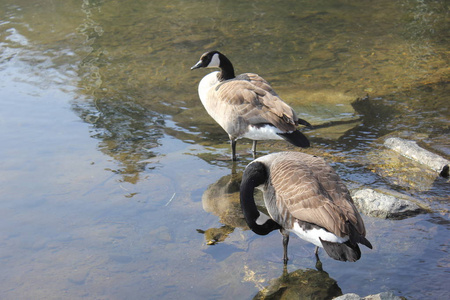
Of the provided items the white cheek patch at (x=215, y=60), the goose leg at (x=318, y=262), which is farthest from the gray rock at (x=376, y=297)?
the white cheek patch at (x=215, y=60)

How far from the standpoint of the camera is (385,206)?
454cm

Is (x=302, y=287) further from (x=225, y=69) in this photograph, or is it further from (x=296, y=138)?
(x=225, y=69)

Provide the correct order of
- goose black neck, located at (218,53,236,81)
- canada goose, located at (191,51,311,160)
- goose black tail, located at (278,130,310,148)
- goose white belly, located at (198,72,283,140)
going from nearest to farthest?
goose black tail, located at (278,130,310,148), canada goose, located at (191,51,311,160), goose white belly, located at (198,72,283,140), goose black neck, located at (218,53,236,81)

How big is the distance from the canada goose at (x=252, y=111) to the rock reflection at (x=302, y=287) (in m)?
1.69

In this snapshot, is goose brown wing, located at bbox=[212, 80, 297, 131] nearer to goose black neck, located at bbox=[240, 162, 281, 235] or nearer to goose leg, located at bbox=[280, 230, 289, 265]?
goose black neck, located at bbox=[240, 162, 281, 235]

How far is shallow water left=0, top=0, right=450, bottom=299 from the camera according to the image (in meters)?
4.09

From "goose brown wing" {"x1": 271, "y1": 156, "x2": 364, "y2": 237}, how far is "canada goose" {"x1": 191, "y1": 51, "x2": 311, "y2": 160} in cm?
126

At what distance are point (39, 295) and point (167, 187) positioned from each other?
76.2 inches

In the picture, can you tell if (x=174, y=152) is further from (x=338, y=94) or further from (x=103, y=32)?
(x=103, y=32)

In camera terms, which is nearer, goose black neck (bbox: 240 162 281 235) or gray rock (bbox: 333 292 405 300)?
gray rock (bbox: 333 292 405 300)

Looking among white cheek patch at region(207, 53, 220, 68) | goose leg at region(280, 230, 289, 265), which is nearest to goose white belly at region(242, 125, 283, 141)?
white cheek patch at region(207, 53, 220, 68)

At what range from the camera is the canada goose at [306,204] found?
139 inches

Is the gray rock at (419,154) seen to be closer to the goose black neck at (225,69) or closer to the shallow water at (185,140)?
the shallow water at (185,140)

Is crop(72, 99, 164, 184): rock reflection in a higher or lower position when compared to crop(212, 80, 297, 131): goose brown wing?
lower
